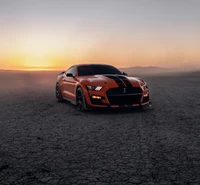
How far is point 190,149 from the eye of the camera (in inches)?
167

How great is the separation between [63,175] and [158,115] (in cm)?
456

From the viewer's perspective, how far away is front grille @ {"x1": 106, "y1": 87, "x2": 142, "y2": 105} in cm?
744

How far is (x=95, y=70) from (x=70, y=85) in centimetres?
99

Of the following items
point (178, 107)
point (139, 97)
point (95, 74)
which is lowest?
point (178, 107)

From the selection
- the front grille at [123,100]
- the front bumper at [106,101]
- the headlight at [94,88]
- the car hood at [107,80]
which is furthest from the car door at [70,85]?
the front grille at [123,100]

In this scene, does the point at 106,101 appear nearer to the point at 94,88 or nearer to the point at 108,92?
the point at 108,92

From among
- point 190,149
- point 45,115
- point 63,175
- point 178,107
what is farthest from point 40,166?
point 178,107

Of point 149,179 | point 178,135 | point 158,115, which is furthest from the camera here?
point 158,115

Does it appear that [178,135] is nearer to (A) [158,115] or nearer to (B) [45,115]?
(A) [158,115]

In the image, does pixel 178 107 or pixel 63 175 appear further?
pixel 178 107

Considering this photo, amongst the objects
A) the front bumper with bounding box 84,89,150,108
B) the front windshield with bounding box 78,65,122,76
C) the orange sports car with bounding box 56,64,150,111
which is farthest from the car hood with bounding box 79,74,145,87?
the front windshield with bounding box 78,65,122,76

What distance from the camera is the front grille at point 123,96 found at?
24.4ft

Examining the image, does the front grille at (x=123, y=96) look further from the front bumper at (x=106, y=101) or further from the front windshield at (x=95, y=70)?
the front windshield at (x=95, y=70)

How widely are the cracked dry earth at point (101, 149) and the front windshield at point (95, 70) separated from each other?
1.91 m
